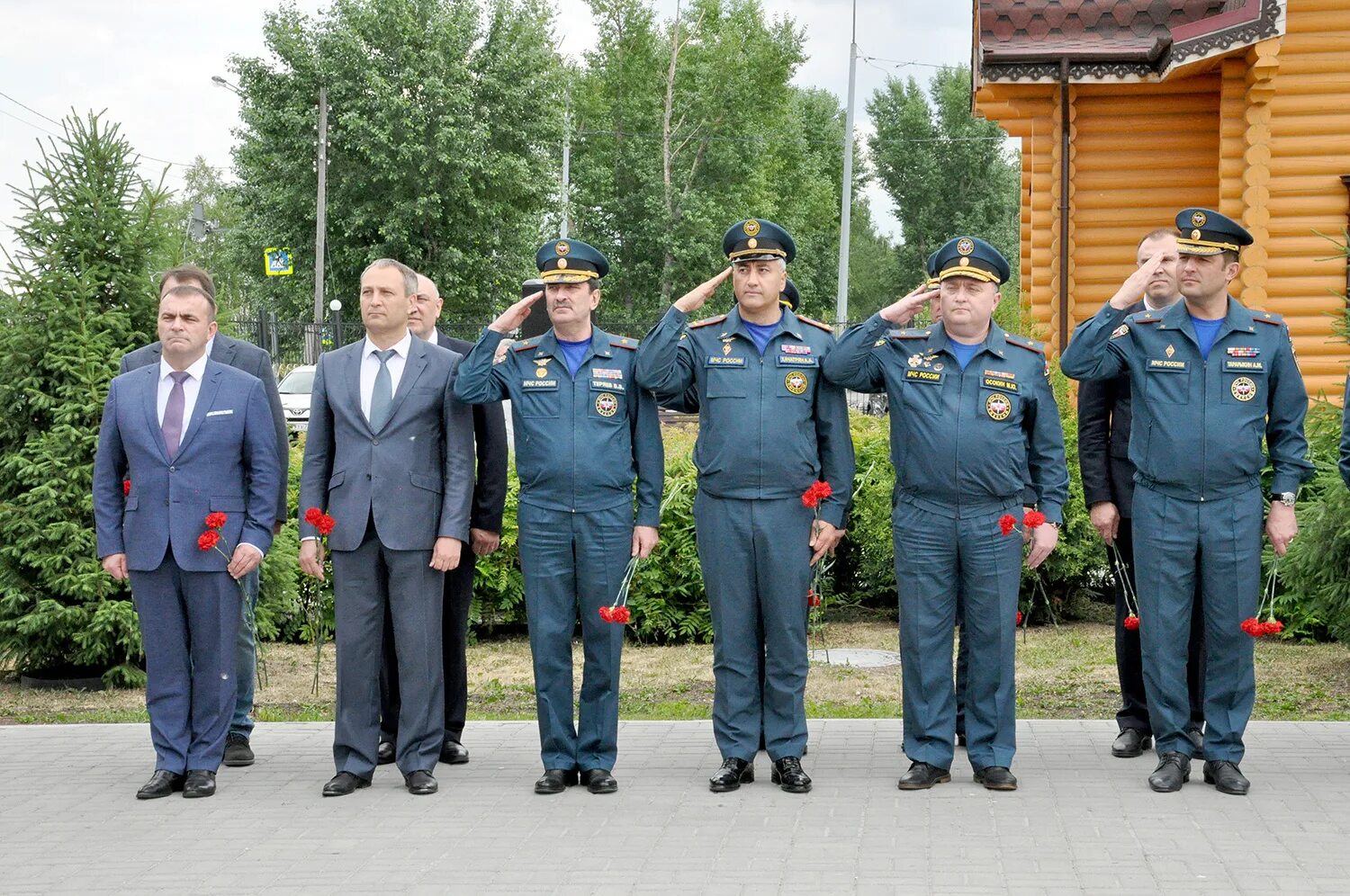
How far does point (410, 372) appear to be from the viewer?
6.26 m

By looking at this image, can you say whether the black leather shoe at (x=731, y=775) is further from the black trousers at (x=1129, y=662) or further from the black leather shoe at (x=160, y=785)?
the black leather shoe at (x=160, y=785)

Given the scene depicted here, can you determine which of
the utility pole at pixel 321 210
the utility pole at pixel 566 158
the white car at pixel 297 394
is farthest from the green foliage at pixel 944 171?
the white car at pixel 297 394

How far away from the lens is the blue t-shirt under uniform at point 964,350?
6.02m

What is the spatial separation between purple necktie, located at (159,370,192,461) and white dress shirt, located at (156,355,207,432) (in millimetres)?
11

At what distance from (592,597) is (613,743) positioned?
62cm

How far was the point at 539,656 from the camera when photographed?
6121mm

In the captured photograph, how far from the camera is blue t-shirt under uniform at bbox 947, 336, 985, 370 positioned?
19.8 feet

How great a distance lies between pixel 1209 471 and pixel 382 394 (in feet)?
10.7

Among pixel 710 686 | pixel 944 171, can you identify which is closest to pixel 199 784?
pixel 710 686

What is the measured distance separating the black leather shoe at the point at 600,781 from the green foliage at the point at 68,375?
3486 millimetres

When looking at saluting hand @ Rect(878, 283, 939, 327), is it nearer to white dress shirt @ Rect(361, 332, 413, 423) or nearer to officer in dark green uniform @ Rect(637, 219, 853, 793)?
officer in dark green uniform @ Rect(637, 219, 853, 793)

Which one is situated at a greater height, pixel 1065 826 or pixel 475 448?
pixel 475 448

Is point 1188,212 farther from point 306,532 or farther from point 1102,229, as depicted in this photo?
point 1102,229

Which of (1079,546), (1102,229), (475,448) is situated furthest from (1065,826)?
(1102,229)
